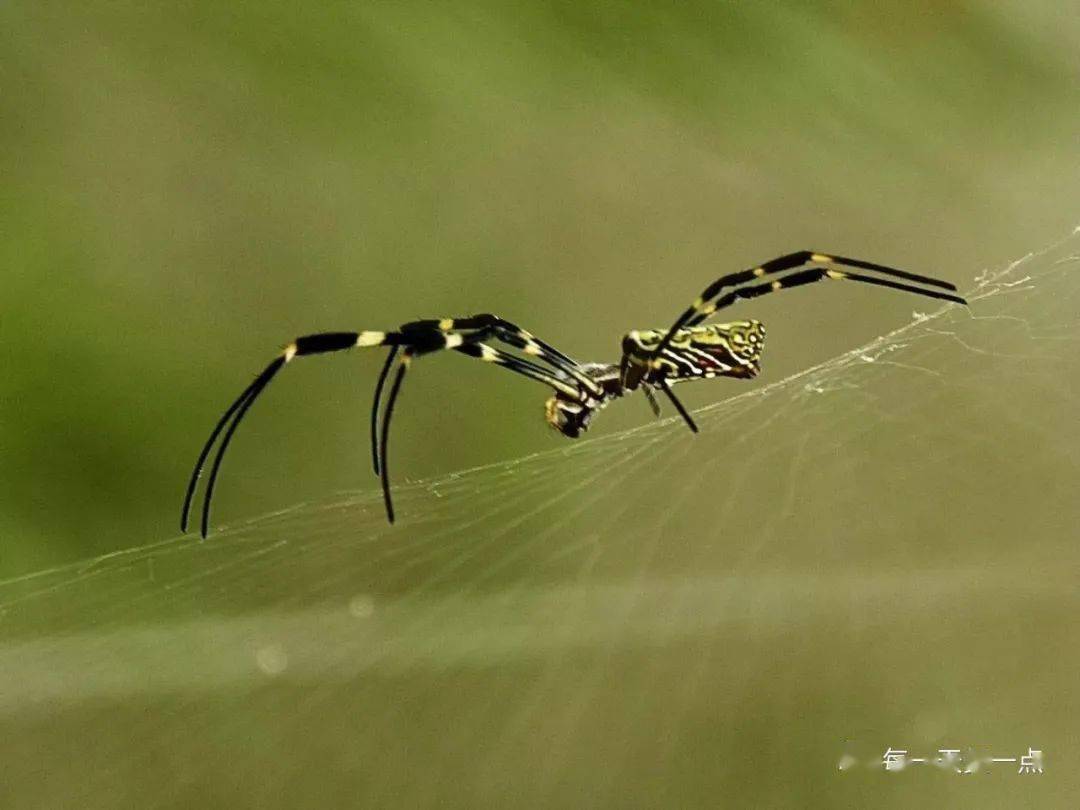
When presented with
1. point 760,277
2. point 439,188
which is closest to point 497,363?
point 760,277

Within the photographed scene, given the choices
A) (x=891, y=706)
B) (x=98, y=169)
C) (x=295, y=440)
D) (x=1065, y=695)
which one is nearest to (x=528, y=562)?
(x=295, y=440)

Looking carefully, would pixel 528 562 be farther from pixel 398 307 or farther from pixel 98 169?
pixel 98 169

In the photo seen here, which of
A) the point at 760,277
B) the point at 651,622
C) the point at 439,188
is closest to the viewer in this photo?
the point at 760,277

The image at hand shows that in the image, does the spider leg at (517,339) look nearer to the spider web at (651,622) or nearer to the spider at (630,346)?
the spider at (630,346)

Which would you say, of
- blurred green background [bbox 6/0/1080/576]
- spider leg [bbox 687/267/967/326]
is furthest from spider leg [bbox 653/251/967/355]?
blurred green background [bbox 6/0/1080/576]

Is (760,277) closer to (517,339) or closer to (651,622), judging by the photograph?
(517,339)

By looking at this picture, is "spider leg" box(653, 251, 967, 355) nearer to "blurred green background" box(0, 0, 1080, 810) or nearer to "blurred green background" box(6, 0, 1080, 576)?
"blurred green background" box(0, 0, 1080, 810)

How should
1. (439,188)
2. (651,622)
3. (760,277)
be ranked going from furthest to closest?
(439,188) → (651,622) → (760,277)
